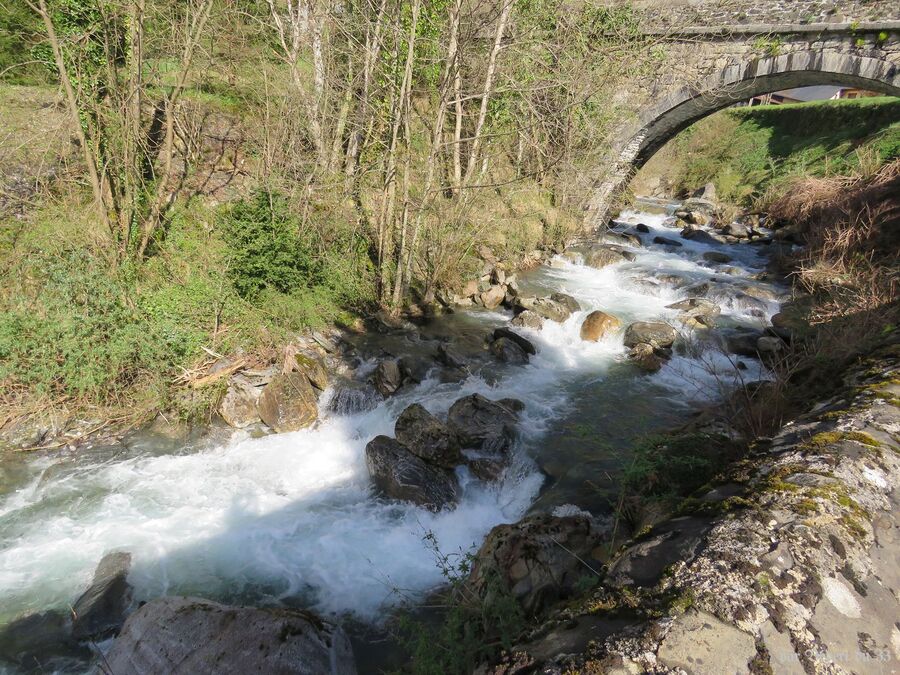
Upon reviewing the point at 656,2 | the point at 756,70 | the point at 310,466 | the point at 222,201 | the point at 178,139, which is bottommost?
the point at 310,466

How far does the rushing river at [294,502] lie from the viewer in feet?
14.2

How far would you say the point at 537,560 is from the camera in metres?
3.34

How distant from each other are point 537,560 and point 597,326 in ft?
20.7

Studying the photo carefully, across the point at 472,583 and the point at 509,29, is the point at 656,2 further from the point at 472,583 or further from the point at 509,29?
the point at 472,583

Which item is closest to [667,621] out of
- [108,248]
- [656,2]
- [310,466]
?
[310,466]

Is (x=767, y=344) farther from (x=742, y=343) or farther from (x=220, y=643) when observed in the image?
(x=220, y=643)

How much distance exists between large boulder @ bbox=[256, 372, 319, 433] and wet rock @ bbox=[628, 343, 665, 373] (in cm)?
549

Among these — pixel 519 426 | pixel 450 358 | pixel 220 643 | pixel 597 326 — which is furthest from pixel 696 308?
pixel 220 643

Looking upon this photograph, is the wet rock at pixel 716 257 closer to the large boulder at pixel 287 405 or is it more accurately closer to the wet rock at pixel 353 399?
the wet rock at pixel 353 399

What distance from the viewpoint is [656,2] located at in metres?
12.8

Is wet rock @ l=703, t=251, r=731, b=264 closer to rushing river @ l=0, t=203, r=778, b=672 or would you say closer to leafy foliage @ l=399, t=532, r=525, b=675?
rushing river @ l=0, t=203, r=778, b=672

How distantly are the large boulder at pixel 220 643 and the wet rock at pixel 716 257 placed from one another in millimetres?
13983

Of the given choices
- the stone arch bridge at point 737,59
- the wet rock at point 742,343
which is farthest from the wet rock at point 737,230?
the wet rock at point 742,343

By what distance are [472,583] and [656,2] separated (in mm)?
15639
